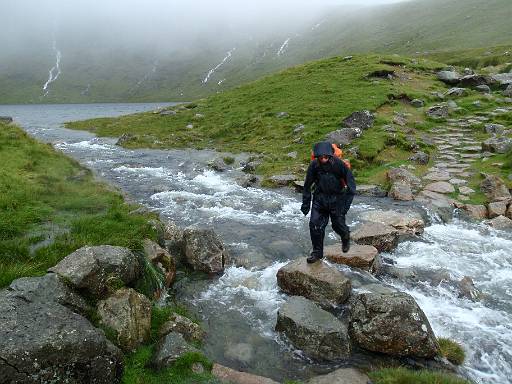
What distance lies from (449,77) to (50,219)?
49.5 meters

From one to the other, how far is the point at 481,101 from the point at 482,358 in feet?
118

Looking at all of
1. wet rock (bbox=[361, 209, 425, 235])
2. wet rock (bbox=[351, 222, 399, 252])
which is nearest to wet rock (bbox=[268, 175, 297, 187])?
wet rock (bbox=[361, 209, 425, 235])

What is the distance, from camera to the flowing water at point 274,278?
10406mm

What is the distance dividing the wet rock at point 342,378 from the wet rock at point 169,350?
2994 mm

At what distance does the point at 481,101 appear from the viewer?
3966 centimetres

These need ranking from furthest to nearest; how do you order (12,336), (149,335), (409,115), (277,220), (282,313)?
1. (409,115)
2. (277,220)
3. (282,313)
4. (149,335)
5. (12,336)

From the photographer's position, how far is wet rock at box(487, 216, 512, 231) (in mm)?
18484

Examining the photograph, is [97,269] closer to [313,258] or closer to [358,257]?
[313,258]

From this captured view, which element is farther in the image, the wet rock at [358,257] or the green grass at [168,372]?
the wet rock at [358,257]

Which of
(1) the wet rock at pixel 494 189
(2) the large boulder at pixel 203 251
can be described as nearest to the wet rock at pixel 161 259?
(2) the large boulder at pixel 203 251

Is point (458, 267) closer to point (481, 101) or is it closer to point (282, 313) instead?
point (282, 313)

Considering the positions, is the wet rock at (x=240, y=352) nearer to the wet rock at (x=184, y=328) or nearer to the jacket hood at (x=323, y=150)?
the wet rock at (x=184, y=328)

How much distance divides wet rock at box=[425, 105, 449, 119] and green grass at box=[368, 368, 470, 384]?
108 feet

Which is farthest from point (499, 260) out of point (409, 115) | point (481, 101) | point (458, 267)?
point (481, 101)
